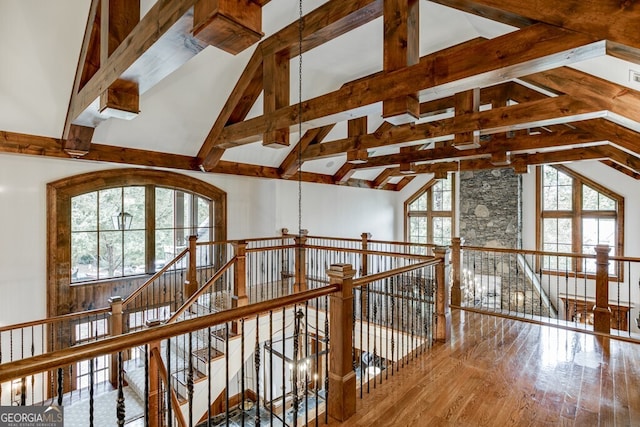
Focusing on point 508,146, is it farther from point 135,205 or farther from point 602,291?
point 135,205

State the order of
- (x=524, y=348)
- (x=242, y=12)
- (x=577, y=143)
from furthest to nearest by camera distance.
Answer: (x=577, y=143)
(x=524, y=348)
(x=242, y=12)

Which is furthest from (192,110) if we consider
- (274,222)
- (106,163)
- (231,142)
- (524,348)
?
(524,348)

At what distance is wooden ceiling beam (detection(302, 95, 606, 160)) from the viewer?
3.51 metres

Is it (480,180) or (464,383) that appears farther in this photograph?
(480,180)

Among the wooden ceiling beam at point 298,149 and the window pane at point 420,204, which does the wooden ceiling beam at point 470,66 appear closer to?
the wooden ceiling beam at point 298,149

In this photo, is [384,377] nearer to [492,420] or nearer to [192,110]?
[492,420]

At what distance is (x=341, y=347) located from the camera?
7.95 ft

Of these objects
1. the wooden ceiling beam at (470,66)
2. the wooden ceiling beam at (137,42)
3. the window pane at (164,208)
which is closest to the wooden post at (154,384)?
the wooden ceiling beam at (137,42)

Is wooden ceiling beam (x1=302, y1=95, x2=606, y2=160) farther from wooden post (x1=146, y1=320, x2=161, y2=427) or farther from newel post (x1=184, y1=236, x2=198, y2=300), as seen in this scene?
wooden post (x1=146, y1=320, x2=161, y2=427)

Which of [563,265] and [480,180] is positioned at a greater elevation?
[480,180]

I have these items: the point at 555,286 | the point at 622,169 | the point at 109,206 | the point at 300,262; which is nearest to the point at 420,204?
the point at 555,286

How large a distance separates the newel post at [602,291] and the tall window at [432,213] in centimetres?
636

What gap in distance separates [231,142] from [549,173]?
8.32 m

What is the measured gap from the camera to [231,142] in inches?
204
